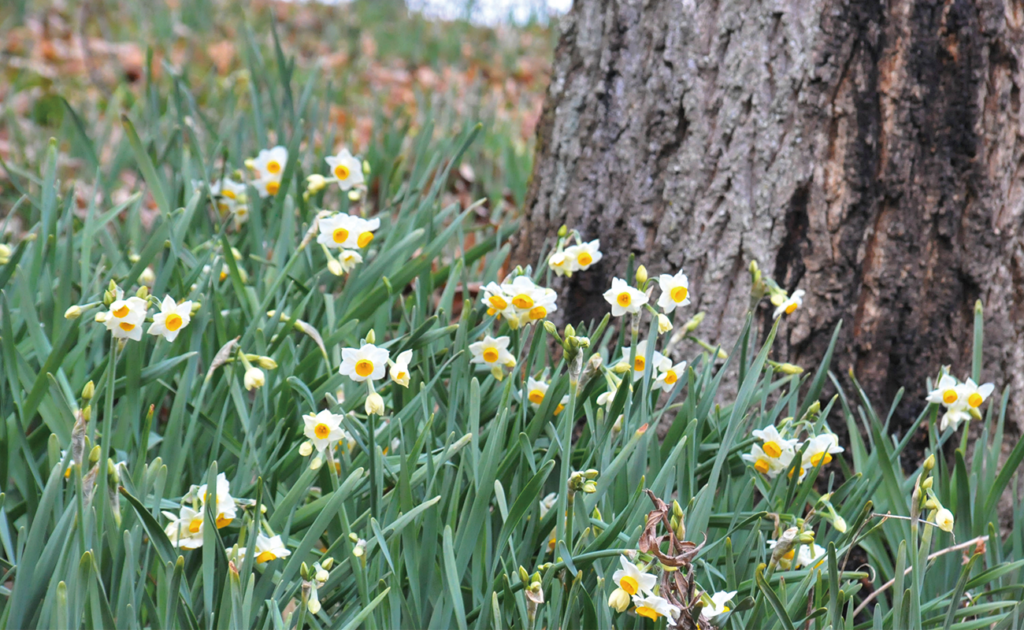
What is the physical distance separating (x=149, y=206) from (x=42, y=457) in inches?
71.0

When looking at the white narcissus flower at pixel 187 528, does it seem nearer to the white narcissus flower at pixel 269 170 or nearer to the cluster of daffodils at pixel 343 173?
the cluster of daffodils at pixel 343 173

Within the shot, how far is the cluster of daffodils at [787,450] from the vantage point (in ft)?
3.70

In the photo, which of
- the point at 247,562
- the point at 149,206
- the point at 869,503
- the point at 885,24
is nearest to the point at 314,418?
the point at 247,562

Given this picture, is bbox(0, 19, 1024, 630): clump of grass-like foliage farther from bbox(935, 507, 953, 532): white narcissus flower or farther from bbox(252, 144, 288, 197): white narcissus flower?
bbox(252, 144, 288, 197): white narcissus flower

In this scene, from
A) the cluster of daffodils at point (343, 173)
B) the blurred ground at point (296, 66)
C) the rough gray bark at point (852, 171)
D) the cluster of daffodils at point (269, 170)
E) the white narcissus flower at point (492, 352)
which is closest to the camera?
the white narcissus flower at point (492, 352)

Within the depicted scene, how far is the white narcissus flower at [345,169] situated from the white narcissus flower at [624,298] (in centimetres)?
80

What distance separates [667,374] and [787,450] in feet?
0.69

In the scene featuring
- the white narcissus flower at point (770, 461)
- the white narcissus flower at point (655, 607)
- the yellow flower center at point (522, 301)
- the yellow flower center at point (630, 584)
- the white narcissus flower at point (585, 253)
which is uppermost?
the white narcissus flower at point (585, 253)

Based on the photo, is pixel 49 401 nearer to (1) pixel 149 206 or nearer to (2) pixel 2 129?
(1) pixel 149 206

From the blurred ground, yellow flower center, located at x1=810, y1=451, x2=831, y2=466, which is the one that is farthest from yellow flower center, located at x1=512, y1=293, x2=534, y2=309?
the blurred ground

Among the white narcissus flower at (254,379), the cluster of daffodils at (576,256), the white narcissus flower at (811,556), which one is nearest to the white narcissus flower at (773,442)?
the white narcissus flower at (811,556)

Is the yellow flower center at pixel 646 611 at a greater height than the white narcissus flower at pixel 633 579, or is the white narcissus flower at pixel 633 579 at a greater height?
the white narcissus flower at pixel 633 579

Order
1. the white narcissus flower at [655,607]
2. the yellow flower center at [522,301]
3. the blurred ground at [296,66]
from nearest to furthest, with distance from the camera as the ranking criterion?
the white narcissus flower at [655,607]
the yellow flower center at [522,301]
the blurred ground at [296,66]

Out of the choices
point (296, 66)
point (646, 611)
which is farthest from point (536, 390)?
point (296, 66)
